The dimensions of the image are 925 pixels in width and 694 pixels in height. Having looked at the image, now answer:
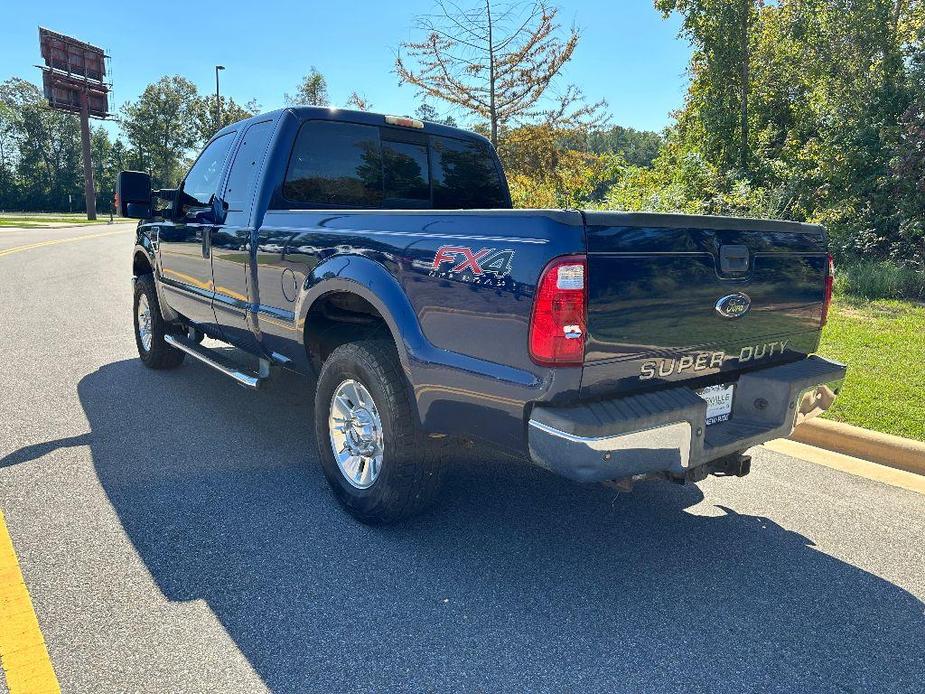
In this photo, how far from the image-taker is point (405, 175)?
449 cm

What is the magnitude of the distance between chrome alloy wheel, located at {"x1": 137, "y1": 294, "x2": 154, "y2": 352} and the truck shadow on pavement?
230cm

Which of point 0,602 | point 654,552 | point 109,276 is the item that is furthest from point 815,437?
point 109,276

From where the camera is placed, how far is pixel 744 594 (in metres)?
2.80

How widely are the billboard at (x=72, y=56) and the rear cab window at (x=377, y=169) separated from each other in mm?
56093

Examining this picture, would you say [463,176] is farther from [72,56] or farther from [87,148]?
[72,56]

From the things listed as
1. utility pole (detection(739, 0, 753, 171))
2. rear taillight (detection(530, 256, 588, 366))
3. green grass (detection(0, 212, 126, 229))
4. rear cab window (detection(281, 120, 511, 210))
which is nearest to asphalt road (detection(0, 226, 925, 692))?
rear taillight (detection(530, 256, 588, 366))

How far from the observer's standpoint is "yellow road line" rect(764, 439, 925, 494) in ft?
13.0

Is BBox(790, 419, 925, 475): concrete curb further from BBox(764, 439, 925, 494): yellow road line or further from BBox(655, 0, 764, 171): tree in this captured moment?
BBox(655, 0, 764, 171): tree

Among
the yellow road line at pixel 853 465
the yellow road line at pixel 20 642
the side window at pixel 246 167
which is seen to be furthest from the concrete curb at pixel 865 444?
the yellow road line at pixel 20 642

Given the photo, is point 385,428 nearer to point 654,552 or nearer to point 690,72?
point 654,552

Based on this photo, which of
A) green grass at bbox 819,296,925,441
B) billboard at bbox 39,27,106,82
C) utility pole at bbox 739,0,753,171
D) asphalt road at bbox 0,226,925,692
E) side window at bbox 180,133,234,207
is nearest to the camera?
asphalt road at bbox 0,226,925,692

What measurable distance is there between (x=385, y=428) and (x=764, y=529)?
6.55ft

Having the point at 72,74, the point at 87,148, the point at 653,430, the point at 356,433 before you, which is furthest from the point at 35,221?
the point at 653,430

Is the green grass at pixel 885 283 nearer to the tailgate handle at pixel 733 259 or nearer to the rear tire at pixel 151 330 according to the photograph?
the tailgate handle at pixel 733 259
